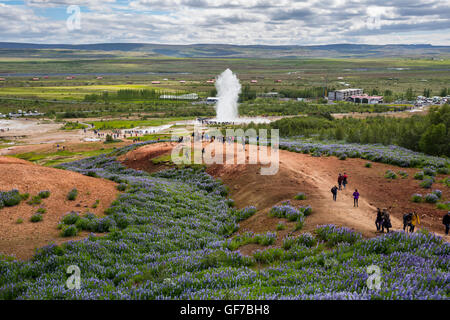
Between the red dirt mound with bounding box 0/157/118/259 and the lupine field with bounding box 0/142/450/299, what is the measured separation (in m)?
1.13

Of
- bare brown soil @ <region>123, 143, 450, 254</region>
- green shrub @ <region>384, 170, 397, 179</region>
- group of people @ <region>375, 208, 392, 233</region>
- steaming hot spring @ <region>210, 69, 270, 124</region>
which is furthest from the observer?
steaming hot spring @ <region>210, 69, 270, 124</region>

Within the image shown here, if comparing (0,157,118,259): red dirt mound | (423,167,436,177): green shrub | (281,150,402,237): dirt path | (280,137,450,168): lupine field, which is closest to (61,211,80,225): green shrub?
(0,157,118,259): red dirt mound

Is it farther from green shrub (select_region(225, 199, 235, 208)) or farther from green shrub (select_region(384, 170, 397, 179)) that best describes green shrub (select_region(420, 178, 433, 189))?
green shrub (select_region(225, 199, 235, 208))

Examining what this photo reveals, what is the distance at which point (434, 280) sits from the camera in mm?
7293

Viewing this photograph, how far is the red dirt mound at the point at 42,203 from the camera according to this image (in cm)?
1164

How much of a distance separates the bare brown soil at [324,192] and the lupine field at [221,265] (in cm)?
100

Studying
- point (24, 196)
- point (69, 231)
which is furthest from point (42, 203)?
point (69, 231)

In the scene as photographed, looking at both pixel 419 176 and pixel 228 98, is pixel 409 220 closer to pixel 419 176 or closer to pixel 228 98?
pixel 419 176

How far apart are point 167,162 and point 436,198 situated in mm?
19808

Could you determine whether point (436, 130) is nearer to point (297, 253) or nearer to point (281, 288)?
point (297, 253)

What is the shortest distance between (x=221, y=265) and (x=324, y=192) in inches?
399

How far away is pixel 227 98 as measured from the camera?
375ft

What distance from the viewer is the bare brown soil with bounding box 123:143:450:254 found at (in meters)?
14.1
